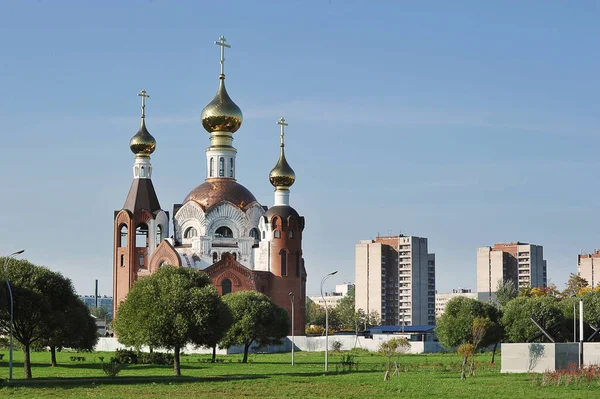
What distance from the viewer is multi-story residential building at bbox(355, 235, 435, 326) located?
153 metres

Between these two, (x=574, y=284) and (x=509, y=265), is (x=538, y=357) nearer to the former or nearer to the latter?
(x=574, y=284)

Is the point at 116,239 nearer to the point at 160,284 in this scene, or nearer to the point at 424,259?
the point at 160,284

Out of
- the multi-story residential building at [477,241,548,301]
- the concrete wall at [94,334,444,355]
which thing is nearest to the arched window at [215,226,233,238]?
the concrete wall at [94,334,444,355]

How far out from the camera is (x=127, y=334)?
52.9m

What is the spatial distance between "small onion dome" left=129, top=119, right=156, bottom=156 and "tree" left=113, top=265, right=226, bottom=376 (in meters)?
40.9

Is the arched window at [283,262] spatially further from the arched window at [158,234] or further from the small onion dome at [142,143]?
the small onion dome at [142,143]

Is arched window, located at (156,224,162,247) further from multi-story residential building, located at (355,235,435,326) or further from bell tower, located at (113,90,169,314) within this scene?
multi-story residential building, located at (355,235,435,326)

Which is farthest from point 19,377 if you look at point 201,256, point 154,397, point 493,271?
point 493,271

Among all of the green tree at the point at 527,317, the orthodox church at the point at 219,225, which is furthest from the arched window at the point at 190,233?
the green tree at the point at 527,317

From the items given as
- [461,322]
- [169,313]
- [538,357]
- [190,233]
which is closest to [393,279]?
[190,233]

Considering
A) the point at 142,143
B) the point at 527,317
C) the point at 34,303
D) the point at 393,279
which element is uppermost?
the point at 142,143

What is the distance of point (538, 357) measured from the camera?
49.9 m

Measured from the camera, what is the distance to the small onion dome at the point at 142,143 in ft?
306

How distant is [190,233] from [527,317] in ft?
105
